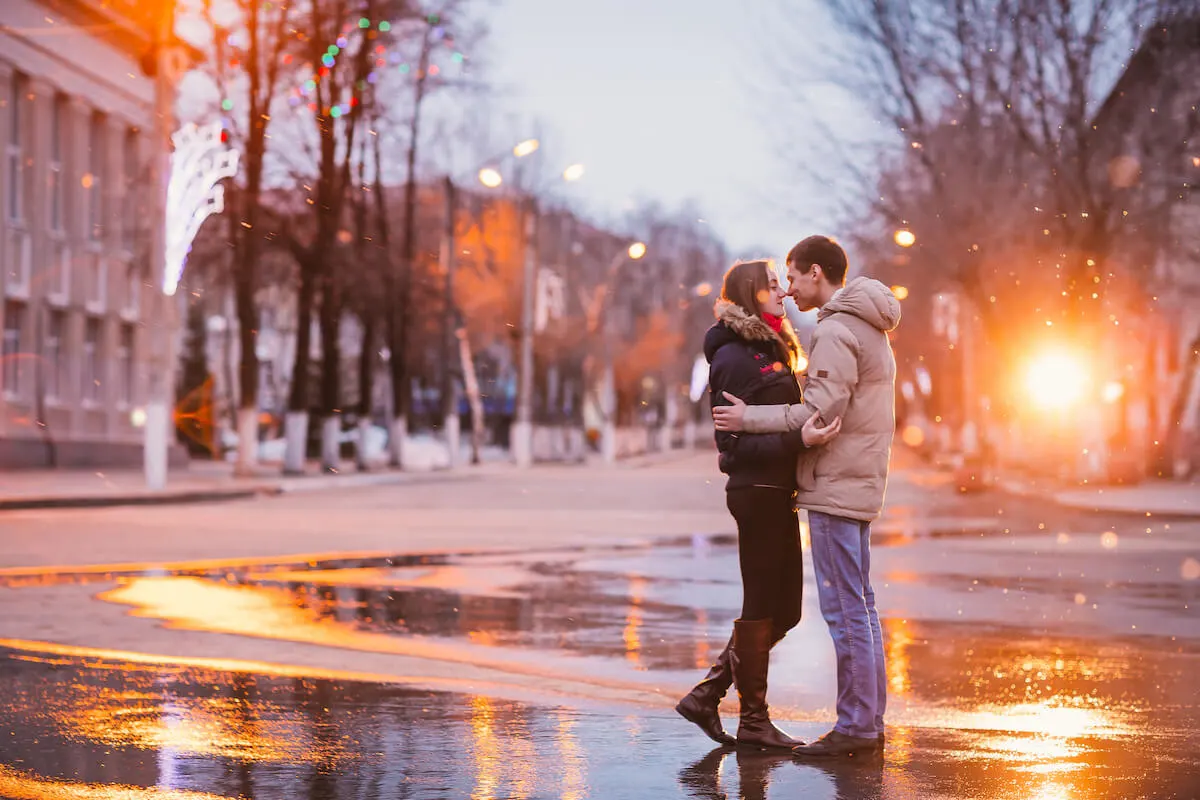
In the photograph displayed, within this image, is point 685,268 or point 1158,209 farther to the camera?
point 685,268

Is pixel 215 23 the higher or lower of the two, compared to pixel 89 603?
higher

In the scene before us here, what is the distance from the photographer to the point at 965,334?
6988 cm

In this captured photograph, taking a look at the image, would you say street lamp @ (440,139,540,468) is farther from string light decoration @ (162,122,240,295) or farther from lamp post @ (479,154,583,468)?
string light decoration @ (162,122,240,295)

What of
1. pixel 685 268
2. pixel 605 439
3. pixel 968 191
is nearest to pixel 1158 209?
pixel 968 191

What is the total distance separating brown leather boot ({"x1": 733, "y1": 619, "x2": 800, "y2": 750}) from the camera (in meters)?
7.12

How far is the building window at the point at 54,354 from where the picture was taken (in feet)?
149

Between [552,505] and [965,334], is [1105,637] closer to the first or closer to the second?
[552,505]

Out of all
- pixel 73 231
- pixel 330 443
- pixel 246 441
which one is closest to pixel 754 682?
pixel 246 441

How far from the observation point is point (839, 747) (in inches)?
271

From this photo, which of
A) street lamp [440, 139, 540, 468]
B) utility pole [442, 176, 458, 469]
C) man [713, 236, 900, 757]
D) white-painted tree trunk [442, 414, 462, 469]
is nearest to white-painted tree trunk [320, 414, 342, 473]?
street lamp [440, 139, 540, 468]

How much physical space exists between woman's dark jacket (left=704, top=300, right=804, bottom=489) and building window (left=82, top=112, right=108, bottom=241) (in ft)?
140

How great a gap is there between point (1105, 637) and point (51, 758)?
706cm

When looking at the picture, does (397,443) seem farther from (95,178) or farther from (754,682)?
(754,682)

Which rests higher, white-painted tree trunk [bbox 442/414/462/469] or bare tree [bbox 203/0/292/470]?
bare tree [bbox 203/0/292/470]
